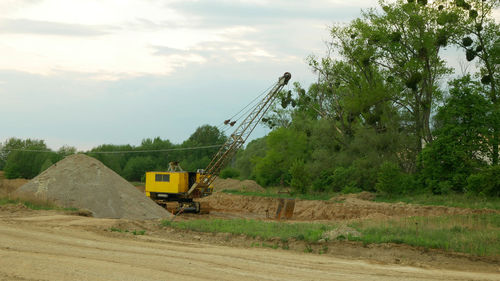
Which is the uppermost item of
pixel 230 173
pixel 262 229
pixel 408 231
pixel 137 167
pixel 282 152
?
pixel 282 152

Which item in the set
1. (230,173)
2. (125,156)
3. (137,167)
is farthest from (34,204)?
(125,156)

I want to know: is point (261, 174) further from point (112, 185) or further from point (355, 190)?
point (112, 185)

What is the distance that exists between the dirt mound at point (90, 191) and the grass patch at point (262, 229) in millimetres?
5752

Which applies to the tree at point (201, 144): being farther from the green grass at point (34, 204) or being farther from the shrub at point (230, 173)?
the green grass at point (34, 204)

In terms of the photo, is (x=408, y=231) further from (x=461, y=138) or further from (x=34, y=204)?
(x=461, y=138)

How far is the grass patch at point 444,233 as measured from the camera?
1538 cm

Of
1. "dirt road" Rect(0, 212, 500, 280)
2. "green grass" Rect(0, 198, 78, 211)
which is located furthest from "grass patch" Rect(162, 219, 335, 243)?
"green grass" Rect(0, 198, 78, 211)

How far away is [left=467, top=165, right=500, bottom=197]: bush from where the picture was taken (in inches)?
1239

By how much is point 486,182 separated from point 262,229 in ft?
65.3

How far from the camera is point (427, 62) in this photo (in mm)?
41562

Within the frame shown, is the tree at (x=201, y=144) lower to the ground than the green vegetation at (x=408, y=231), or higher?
higher

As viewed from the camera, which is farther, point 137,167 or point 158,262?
point 137,167

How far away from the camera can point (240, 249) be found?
16375 mm

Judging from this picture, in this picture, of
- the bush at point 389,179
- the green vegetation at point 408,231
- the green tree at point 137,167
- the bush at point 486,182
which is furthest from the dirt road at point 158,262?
the green tree at point 137,167
